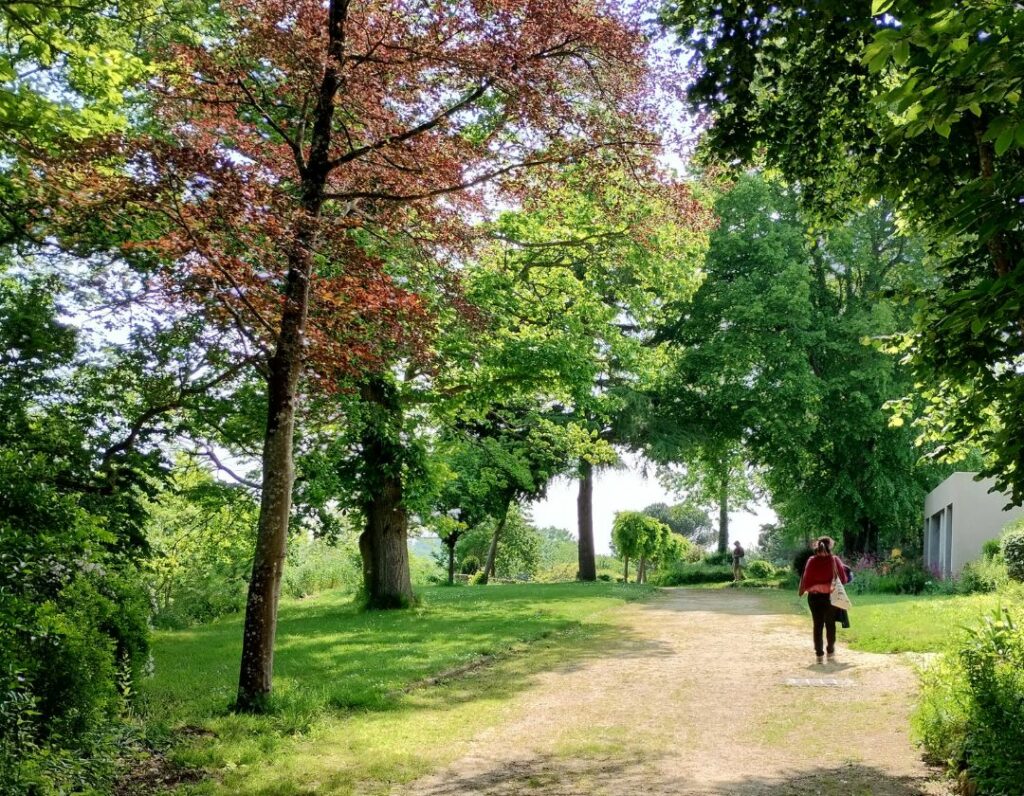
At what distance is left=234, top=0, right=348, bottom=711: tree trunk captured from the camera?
8039 mm

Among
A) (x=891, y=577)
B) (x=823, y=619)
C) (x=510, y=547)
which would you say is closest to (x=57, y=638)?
(x=823, y=619)

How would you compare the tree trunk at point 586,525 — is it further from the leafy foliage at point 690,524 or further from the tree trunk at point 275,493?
the leafy foliage at point 690,524

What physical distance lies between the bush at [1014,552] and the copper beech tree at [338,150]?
15235 millimetres

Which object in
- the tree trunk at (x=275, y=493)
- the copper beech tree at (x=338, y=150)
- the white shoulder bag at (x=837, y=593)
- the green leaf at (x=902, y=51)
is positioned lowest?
the white shoulder bag at (x=837, y=593)

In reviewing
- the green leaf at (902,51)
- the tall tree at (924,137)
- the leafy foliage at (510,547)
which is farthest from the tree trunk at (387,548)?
the leafy foliage at (510,547)

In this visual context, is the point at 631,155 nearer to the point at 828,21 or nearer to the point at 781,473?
the point at 828,21

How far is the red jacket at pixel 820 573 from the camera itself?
1190 cm

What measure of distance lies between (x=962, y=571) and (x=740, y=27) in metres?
20.3

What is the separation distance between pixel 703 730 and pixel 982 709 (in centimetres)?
269

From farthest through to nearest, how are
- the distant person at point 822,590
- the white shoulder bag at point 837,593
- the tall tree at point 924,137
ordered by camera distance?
the white shoulder bag at point 837,593 < the distant person at point 822,590 < the tall tree at point 924,137

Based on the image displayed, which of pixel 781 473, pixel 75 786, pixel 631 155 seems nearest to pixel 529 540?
pixel 781 473

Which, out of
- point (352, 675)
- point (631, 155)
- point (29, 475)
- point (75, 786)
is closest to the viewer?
point (75, 786)

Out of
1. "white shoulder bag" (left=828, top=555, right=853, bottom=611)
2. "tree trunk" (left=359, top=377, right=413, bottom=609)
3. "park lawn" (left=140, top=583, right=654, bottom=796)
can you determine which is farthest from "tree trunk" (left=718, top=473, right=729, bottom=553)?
"white shoulder bag" (left=828, top=555, right=853, bottom=611)

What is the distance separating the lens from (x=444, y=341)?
14.2 m
